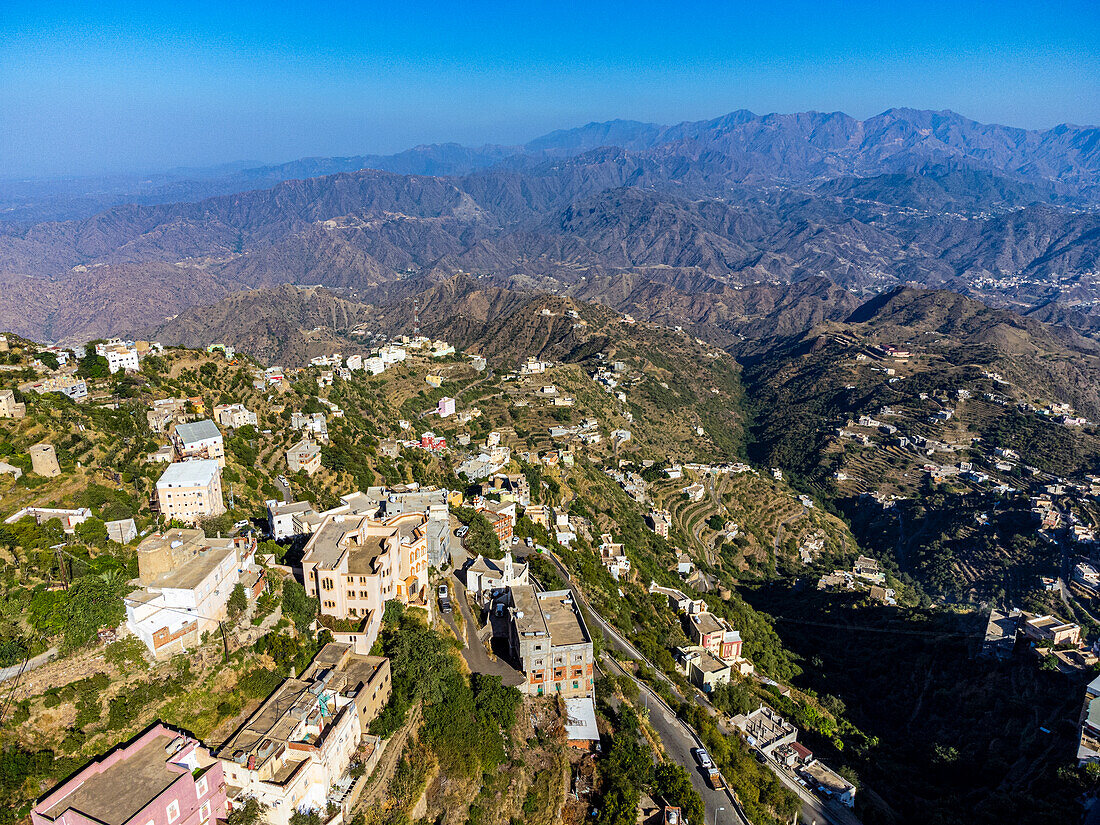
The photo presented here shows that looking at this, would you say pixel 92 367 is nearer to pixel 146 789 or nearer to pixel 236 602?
pixel 236 602

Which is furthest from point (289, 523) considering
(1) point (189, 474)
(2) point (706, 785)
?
(2) point (706, 785)

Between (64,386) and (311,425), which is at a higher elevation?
(64,386)

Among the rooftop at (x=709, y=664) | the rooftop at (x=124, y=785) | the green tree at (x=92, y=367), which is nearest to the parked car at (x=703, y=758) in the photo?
the rooftop at (x=709, y=664)

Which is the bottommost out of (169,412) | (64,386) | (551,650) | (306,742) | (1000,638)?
(1000,638)

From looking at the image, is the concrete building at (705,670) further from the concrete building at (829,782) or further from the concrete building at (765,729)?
the concrete building at (829,782)

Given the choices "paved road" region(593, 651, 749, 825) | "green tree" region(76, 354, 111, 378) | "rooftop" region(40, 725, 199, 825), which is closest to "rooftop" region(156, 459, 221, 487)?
"rooftop" region(40, 725, 199, 825)

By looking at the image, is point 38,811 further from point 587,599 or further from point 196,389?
point 196,389

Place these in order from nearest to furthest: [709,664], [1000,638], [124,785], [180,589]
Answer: [124,785] → [180,589] → [709,664] → [1000,638]
